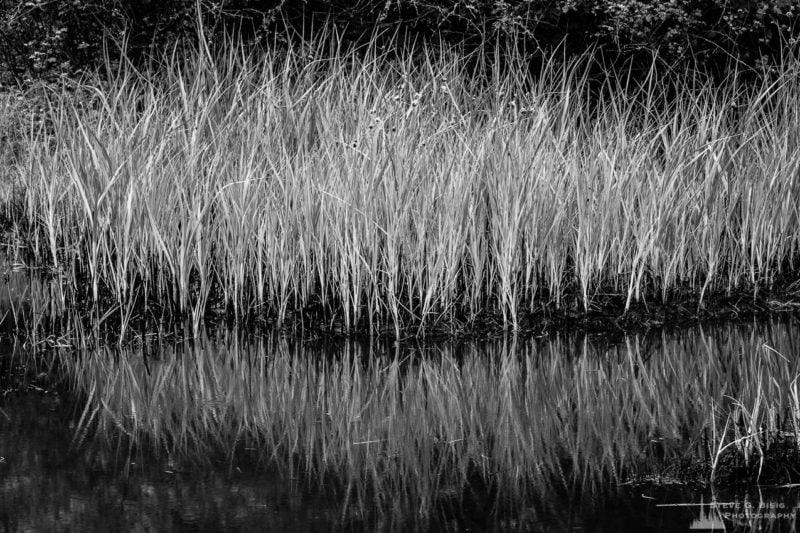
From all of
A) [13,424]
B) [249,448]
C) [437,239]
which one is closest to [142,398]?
[13,424]

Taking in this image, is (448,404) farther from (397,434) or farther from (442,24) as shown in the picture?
(442,24)

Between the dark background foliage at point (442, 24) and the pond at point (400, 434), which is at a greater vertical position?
the dark background foliage at point (442, 24)

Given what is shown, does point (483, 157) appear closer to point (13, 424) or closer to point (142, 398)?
point (142, 398)

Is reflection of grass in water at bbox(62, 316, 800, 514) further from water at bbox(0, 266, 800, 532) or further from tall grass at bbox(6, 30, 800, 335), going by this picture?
tall grass at bbox(6, 30, 800, 335)

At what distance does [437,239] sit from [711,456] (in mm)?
1889

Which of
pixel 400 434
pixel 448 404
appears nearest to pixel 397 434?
pixel 400 434

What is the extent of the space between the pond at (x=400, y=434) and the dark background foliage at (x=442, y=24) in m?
4.36

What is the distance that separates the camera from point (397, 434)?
9.68ft

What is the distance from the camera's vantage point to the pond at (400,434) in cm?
237

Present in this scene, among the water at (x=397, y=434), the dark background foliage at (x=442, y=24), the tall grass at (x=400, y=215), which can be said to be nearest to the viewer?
the water at (x=397, y=434)

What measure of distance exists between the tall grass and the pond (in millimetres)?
330

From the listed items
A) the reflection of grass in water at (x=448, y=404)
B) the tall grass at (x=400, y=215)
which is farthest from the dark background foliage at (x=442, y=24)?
the reflection of grass in water at (x=448, y=404)

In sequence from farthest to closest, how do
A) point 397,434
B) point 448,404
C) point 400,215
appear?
point 400,215 < point 448,404 < point 397,434

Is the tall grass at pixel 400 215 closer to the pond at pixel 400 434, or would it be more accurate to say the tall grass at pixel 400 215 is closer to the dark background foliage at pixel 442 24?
the pond at pixel 400 434
